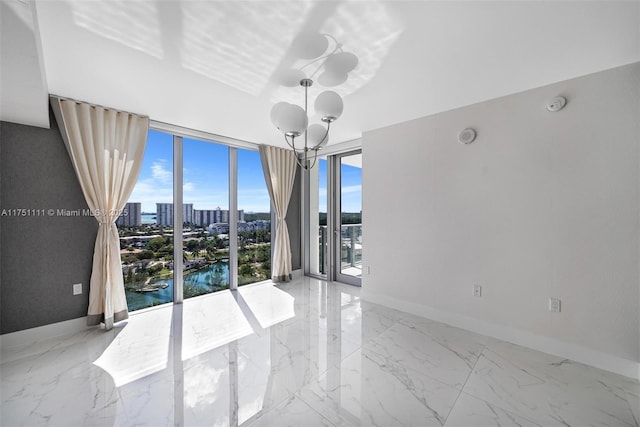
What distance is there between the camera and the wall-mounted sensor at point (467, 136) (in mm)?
2705

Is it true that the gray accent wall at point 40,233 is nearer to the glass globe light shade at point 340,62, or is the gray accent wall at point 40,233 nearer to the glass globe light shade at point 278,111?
the glass globe light shade at point 278,111

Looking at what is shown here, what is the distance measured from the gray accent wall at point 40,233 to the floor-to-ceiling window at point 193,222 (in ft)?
1.54

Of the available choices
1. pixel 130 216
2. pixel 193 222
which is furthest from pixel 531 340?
pixel 130 216

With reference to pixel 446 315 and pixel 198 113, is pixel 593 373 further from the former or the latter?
pixel 198 113

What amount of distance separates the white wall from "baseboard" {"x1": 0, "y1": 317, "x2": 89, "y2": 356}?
11.9 ft

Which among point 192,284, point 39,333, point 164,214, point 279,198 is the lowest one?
point 39,333

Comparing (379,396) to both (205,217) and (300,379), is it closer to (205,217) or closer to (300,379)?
(300,379)

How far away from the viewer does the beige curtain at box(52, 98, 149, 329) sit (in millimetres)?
2639

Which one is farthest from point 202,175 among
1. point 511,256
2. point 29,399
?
point 511,256

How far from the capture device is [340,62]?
1.77 metres

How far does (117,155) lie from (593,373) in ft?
16.2

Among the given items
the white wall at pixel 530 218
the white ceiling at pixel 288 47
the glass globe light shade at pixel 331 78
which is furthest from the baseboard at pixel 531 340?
the glass globe light shade at pixel 331 78

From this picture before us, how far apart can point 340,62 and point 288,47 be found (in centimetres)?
37

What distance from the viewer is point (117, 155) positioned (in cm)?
286
